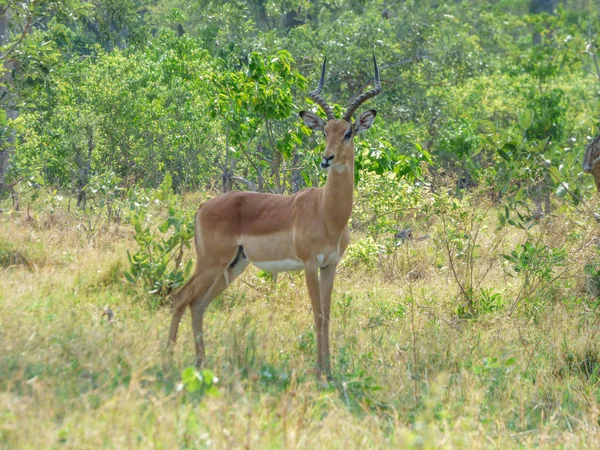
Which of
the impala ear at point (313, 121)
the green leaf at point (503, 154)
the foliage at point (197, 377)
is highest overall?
the impala ear at point (313, 121)

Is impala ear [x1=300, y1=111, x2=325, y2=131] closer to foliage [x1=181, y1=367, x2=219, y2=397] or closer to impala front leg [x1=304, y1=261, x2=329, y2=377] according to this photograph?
impala front leg [x1=304, y1=261, x2=329, y2=377]

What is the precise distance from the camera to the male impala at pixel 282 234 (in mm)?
6223

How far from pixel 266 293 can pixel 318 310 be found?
1.70 metres

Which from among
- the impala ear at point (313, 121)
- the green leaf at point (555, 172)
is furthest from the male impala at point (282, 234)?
the green leaf at point (555, 172)

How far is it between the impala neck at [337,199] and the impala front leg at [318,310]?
0.31m

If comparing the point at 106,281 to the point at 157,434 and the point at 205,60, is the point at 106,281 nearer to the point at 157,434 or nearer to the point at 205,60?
the point at 157,434

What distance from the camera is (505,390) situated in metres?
5.61

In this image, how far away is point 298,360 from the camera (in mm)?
5941

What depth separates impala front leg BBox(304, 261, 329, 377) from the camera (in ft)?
19.5

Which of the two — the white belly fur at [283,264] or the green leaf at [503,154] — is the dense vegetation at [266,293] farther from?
the white belly fur at [283,264]

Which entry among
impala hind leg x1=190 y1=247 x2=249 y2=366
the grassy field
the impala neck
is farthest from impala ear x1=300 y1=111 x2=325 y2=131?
the grassy field

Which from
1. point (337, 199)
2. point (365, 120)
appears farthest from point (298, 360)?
point (365, 120)

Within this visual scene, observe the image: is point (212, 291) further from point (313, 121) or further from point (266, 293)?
point (313, 121)

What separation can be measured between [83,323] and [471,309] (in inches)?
144
